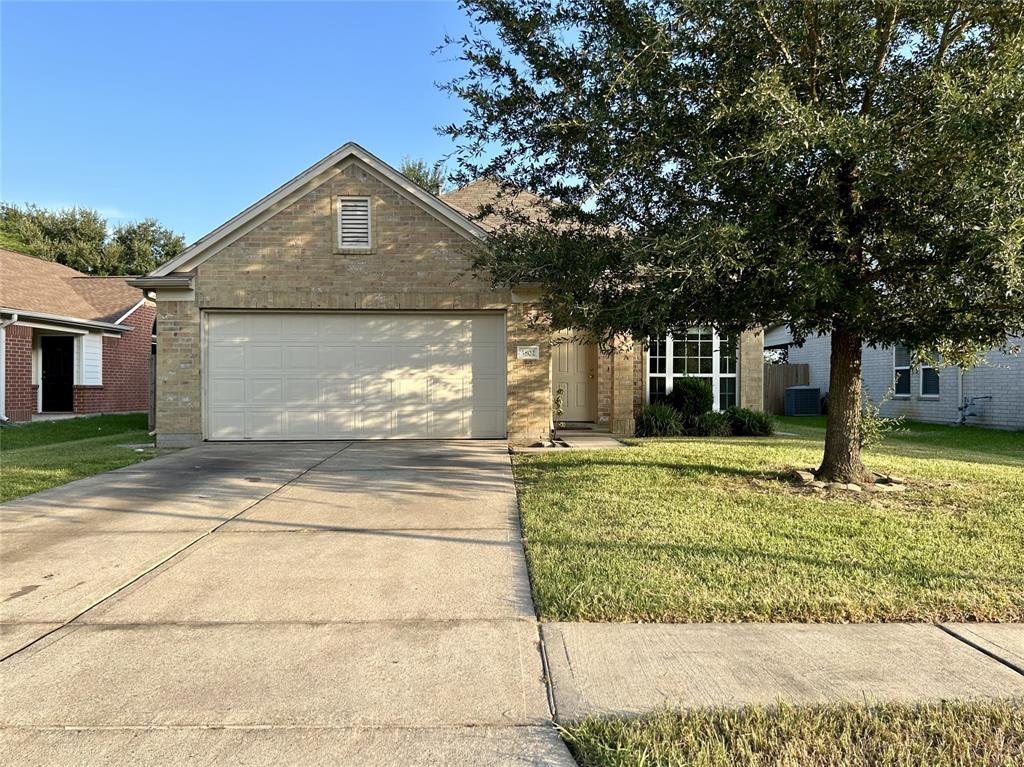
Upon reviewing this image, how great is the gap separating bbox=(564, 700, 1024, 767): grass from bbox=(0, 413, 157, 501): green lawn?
7507mm

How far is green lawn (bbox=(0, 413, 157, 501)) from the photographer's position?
8.20 m

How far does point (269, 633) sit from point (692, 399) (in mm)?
11431

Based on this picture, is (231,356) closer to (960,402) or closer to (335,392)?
(335,392)

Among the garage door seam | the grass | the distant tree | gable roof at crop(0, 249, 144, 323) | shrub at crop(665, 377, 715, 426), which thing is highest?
the distant tree

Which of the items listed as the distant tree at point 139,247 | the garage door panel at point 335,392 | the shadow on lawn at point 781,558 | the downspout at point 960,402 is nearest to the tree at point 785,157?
the shadow on lawn at point 781,558

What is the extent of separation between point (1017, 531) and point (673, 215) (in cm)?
429

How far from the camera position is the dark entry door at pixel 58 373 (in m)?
19.1

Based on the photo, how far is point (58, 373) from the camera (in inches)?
758

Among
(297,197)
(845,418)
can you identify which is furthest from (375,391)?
(845,418)

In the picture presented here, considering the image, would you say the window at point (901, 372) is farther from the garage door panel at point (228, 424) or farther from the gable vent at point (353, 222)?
the garage door panel at point (228, 424)

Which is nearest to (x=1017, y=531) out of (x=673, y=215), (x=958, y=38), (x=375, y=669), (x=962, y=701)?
(x=962, y=701)

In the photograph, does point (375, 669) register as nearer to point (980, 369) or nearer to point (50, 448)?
point (50, 448)

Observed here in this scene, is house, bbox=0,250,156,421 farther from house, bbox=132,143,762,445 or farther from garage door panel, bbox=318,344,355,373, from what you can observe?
garage door panel, bbox=318,344,355,373

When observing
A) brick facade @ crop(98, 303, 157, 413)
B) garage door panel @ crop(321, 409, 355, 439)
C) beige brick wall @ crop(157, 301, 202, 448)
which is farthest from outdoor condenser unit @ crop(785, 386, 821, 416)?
brick facade @ crop(98, 303, 157, 413)
